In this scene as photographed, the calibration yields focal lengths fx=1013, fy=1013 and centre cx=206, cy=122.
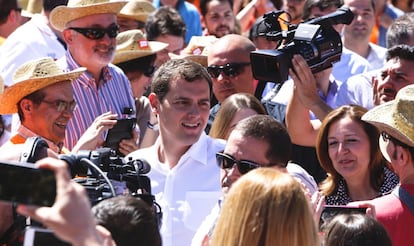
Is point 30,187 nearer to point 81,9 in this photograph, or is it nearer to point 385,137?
point 385,137

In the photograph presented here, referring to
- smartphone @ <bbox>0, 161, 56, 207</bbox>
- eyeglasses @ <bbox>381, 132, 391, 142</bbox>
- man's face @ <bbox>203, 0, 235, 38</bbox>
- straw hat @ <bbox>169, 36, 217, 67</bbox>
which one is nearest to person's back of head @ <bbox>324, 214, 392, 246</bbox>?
eyeglasses @ <bbox>381, 132, 391, 142</bbox>

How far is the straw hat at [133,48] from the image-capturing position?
→ 7781 millimetres

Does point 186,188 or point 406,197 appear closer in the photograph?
point 406,197

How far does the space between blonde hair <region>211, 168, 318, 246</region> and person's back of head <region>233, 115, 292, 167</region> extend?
1316mm

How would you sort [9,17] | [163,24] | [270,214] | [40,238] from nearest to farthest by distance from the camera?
[270,214], [40,238], [9,17], [163,24]

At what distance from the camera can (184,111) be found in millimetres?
5387

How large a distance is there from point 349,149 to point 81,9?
2.34m

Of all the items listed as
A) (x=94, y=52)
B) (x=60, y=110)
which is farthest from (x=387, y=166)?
(x=94, y=52)

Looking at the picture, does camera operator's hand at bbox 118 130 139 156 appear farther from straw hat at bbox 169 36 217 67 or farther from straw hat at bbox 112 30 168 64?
straw hat at bbox 112 30 168 64

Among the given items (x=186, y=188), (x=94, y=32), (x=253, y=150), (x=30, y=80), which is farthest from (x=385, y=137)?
(x=94, y=32)

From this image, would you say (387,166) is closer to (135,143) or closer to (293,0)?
(135,143)

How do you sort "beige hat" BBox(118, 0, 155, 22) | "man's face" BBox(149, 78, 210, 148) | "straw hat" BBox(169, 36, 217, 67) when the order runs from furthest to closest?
"beige hat" BBox(118, 0, 155, 22) → "straw hat" BBox(169, 36, 217, 67) → "man's face" BBox(149, 78, 210, 148)

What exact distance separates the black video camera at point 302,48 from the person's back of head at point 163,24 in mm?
3182

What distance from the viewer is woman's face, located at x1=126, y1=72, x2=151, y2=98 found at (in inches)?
304
